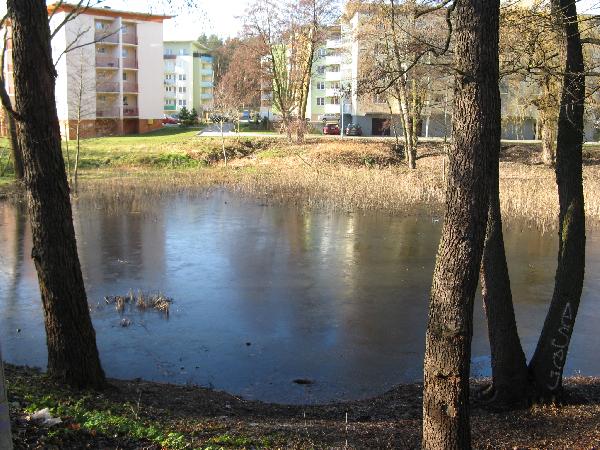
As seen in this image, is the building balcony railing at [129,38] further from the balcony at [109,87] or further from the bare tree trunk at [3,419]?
the bare tree trunk at [3,419]

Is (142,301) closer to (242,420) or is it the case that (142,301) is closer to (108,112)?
(242,420)

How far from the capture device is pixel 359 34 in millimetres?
33062

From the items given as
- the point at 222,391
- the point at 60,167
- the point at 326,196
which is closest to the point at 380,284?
the point at 222,391

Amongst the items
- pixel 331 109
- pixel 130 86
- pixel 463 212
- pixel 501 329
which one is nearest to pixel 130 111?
pixel 130 86

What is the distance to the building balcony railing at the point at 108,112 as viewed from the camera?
53156 mm

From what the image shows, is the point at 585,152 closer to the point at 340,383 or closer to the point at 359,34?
the point at 359,34

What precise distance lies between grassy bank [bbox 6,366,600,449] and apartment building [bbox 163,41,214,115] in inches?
3687

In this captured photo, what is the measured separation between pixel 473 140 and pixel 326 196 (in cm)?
2254

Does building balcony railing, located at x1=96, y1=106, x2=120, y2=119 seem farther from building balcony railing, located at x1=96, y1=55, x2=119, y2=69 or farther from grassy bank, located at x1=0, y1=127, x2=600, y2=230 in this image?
grassy bank, located at x1=0, y1=127, x2=600, y2=230

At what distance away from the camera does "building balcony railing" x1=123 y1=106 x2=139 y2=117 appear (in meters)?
55.1

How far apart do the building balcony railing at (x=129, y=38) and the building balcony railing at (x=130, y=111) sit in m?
5.31

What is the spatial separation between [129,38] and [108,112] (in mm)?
6671

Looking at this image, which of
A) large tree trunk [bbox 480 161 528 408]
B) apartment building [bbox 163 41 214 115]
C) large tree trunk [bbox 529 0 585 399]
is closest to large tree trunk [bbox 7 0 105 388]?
large tree trunk [bbox 480 161 528 408]

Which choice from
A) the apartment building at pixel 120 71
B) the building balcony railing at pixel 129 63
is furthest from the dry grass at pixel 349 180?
the building balcony railing at pixel 129 63
